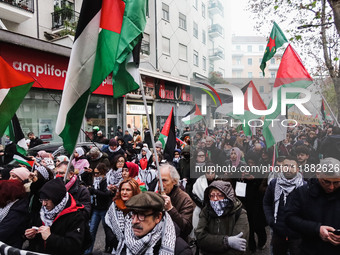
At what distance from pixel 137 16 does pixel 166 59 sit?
68.8ft

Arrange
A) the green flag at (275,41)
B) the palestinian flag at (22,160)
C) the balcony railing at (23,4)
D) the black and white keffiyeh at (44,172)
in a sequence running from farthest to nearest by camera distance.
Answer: the balcony railing at (23,4)
the green flag at (275,41)
the palestinian flag at (22,160)
the black and white keffiyeh at (44,172)

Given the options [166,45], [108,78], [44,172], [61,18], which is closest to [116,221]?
[44,172]

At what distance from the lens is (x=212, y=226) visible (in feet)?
9.29

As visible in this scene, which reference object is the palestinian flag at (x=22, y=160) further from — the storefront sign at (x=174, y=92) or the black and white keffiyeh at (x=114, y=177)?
the storefront sign at (x=174, y=92)

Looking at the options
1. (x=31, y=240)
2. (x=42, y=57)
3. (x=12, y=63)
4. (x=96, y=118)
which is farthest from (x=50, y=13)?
(x=31, y=240)

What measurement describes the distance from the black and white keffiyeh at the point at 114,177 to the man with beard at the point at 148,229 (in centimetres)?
246

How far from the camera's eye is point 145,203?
208cm

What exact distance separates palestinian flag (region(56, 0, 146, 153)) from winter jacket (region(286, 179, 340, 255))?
77.1 inches

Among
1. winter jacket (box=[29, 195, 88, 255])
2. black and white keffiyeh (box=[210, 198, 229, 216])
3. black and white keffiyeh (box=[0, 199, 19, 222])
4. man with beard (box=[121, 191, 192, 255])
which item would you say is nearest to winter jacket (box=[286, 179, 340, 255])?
black and white keffiyeh (box=[210, 198, 229, 216])

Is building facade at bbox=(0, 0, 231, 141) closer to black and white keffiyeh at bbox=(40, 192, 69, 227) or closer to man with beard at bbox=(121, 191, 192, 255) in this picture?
black and white keffiyeh at bbox=(40, 192, 69, 227)

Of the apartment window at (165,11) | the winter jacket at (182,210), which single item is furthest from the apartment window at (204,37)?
the winter jacket at (182,210)

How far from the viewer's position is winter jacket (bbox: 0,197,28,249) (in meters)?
2.84

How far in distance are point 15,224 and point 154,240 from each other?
1.66 m

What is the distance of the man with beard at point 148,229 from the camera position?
209 centimetres
